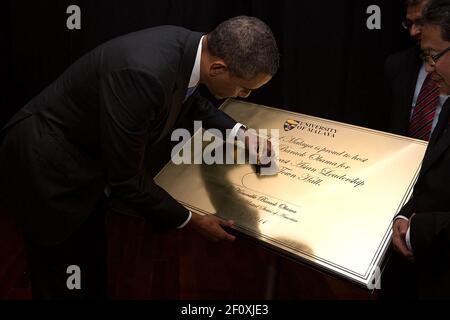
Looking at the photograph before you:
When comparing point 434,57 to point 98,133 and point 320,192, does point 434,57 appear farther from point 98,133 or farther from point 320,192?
point 98,133

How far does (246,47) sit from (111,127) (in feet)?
1.42

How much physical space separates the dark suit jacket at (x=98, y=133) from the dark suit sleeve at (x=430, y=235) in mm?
676

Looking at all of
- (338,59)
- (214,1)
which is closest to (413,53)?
(338,59)

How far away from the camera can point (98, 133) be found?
1322 millimetres

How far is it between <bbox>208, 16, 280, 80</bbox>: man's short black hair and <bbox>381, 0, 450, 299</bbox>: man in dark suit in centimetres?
46

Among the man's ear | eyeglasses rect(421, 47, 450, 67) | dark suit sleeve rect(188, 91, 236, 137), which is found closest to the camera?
eyeglasses rect(421, 47, 450, 67)

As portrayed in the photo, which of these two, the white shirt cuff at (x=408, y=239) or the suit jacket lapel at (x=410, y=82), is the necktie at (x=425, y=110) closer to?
the suit jacket lapel at (x=410, y=82)

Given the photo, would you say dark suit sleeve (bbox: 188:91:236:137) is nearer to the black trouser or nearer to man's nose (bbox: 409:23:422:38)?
the black trouser

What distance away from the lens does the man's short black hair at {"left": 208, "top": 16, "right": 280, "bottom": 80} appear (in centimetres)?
120

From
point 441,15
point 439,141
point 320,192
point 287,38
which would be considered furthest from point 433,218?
point 287,38

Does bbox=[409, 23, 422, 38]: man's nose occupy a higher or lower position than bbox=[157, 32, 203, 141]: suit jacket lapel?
higher

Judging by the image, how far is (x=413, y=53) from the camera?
1872 mm

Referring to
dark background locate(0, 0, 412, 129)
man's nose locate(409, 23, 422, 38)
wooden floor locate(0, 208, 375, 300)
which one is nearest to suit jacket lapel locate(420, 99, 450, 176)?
man's nose locate(409, 23, 422, 38)
